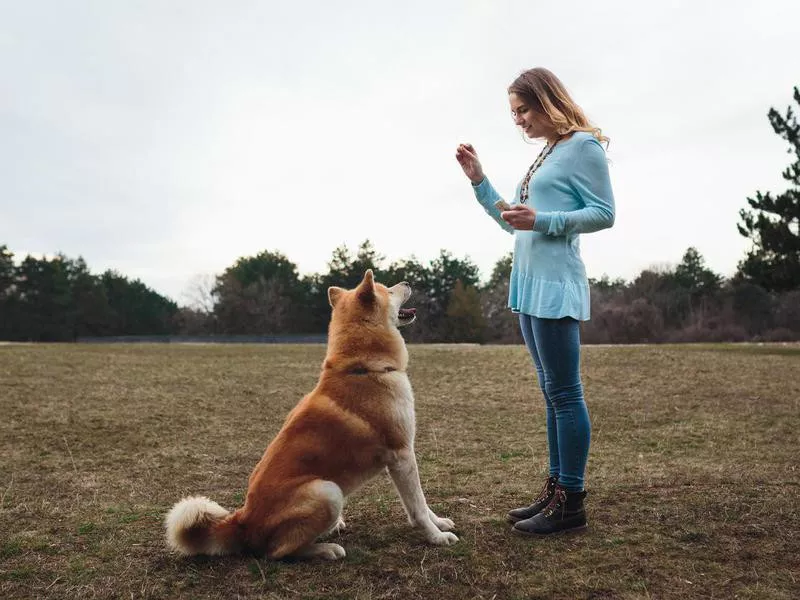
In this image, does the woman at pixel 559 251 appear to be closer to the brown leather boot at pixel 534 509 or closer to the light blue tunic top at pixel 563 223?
the light blue tunic top at pixel 563 223

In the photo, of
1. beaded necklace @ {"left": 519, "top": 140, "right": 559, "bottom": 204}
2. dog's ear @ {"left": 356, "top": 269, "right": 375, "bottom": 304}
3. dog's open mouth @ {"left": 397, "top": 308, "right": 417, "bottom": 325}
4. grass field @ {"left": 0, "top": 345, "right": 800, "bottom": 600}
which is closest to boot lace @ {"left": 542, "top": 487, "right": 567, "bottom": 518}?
grass field @ {"left": 0, "top": 345, "right": 800, "bottom": 600}

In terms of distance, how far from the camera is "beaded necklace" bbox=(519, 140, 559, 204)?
3344mm

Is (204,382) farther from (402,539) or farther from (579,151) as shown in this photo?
(579,151)

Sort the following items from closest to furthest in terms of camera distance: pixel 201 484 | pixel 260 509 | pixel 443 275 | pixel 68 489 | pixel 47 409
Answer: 1. pixel 260 509
2. pixel 68 489
3. pixel 201 484
4. pixel 47 409
5. pixel 443 275

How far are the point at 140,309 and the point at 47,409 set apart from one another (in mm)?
48372

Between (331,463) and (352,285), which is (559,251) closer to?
(331,463)

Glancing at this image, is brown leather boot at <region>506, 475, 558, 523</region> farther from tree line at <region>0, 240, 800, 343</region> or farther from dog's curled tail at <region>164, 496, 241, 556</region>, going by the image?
tree line at <region>0, 240, 800, 343</region>

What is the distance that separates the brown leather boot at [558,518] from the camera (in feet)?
10.6

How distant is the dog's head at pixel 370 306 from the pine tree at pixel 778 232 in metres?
19.6

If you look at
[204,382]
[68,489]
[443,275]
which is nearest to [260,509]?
[68,489]

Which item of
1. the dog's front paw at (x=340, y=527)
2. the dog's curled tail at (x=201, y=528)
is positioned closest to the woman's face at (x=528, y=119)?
the dog's front paw at (x=340, y=527)

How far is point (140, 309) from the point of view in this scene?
2089 inches

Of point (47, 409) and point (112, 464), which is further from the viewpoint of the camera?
point (47, 409)

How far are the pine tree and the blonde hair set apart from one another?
19.4m
